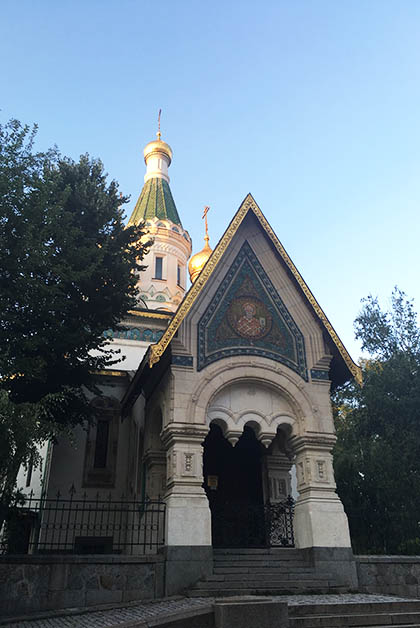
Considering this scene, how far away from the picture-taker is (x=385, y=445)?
16.7 meters

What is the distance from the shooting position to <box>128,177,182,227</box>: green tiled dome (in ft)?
94.7

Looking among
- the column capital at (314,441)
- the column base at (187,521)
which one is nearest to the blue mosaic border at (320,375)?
the column capital at (314,441)

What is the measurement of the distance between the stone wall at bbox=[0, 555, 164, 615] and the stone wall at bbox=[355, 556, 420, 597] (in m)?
4.26

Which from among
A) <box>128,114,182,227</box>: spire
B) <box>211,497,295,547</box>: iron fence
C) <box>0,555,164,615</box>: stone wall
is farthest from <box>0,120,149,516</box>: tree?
<box>128,114,182,227</box>: spire

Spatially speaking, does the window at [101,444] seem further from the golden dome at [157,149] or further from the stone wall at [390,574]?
the golden dome at [157,149]

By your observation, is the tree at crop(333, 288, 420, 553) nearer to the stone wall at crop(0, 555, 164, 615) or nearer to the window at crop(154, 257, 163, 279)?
the stone wall at crop(0, 555, 164, 615)

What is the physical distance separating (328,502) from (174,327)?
5061mm

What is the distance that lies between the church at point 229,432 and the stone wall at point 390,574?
0.29 meters

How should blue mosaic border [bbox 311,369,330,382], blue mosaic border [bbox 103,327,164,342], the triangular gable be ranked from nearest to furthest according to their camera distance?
the triangular gable → blue mosaic border [bbox 311,369,330,382] → blue mosaic border [bbox 103,327,164,342]

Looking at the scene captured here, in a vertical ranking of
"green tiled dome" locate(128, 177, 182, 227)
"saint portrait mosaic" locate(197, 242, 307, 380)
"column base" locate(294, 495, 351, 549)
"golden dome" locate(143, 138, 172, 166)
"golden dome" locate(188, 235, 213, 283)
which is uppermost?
"golden dome" locate(143, 138, 172, 166)

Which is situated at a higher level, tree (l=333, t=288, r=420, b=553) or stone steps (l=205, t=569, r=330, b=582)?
tree (l=333, t=288, r=420, b=553)

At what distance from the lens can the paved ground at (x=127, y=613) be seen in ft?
25.2

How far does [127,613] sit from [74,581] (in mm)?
1411

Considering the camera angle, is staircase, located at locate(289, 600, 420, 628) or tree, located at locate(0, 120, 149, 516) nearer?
staircase, located at locate(289, 600, 420, 628)
